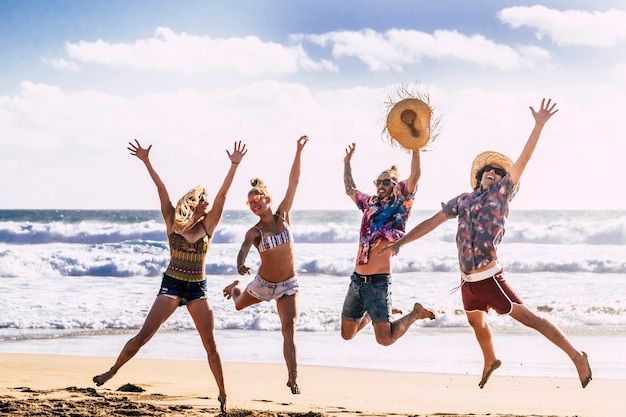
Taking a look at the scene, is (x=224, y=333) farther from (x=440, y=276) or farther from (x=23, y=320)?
(x=440, y=276)

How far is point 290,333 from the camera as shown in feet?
23.9

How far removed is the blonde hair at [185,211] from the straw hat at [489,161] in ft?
8.04

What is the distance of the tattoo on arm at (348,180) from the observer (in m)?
7.95

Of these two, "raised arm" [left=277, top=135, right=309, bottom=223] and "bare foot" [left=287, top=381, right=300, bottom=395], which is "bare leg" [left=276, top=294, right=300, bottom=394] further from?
"raised arm" [left=277, top=135, right=309, bottom=223]

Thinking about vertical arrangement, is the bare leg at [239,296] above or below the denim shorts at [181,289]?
below

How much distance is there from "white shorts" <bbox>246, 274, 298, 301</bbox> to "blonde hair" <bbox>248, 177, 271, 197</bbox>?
81 centimetres

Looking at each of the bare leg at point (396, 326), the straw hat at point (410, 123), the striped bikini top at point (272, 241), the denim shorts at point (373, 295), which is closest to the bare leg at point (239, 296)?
the striped bikini top at point (272, 241)

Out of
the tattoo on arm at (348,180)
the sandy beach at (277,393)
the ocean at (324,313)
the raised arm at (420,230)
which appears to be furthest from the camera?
the ocean at (324,313)

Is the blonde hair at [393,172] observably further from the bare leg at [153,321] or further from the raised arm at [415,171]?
the bare leg at [153,321]

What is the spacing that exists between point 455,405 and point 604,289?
1236 centimetres

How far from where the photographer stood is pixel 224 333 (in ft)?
43.9

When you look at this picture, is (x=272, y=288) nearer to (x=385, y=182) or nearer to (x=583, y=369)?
Result: (x=385, y=182)

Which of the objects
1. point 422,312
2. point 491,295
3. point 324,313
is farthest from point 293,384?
point 324,313

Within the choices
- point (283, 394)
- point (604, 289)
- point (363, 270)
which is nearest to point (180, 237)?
point (363, 270)
